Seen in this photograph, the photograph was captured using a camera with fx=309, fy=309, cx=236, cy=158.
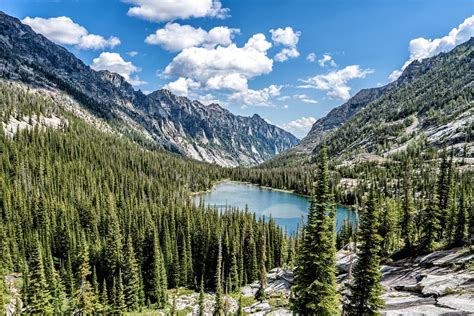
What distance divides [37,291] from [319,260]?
203 feet

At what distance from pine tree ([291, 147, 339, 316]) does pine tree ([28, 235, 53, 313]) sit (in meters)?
57.9

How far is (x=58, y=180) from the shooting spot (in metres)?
136

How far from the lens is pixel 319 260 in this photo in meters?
26.3

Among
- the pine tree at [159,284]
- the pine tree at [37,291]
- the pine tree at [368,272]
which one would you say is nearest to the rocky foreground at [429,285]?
the pine tree at [368,272]

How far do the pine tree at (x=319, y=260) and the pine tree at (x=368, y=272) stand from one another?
4.62 meters

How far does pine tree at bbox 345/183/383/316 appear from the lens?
29.4 m

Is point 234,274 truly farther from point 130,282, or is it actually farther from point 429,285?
point 429,285

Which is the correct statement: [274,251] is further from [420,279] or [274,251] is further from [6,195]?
[6,195]

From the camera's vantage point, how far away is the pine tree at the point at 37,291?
60.7 metres

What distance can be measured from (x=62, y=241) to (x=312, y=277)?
3532 inches

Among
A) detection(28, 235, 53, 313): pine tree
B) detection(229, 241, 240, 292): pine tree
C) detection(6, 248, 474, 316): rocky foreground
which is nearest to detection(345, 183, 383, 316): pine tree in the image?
detection(6, 248, 474, 316): rocky foreground

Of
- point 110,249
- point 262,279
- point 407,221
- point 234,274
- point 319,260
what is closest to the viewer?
point 319,260

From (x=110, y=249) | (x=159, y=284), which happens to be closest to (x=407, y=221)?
(x=159, y=284)

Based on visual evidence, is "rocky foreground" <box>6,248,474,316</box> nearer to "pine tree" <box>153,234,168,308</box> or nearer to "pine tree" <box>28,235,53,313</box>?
"pine tree" <box>28,235,53,313</box>
